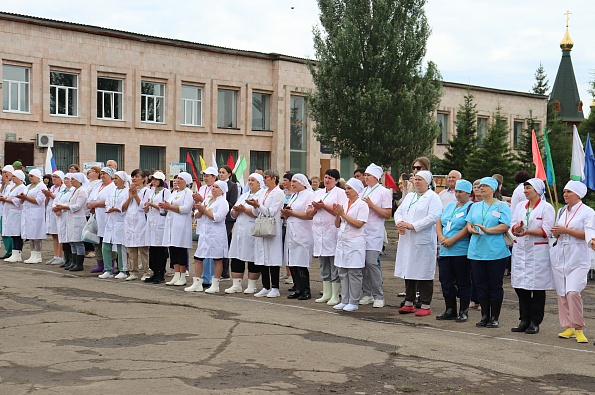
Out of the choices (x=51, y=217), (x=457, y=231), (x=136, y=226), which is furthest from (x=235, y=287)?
(x=51, y=217)

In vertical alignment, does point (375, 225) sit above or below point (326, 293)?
above

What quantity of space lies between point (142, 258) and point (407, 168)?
27441 millimetres

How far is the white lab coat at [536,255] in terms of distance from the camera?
1107cm

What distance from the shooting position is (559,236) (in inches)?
428

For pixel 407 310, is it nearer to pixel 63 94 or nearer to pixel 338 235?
pixel 338 235

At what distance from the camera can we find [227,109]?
47000 millimetres

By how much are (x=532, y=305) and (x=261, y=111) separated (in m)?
38.0

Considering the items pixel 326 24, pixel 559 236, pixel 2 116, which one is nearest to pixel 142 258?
pixel 559 236

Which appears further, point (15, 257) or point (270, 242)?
point (15, 257)

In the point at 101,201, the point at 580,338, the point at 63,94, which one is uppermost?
the point at 63,94


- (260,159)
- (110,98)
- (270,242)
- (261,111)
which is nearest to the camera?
(270,242)

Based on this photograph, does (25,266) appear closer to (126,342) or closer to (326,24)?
(126,342)

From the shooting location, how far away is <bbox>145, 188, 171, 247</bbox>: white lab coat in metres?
15.9

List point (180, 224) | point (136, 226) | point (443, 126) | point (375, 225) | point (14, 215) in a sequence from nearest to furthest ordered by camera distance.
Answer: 1. point (375, 225)
2. point (180, 224)
3. point (136, 226)
4. point (14, 215)
5. point (443, 126)
